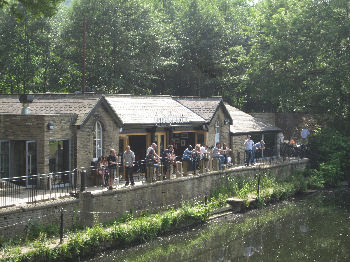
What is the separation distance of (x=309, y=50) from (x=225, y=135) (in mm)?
9570

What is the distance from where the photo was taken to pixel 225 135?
Result: 3453 centimetres

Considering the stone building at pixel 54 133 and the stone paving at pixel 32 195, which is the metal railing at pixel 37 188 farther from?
the stone building at pixel 54 133

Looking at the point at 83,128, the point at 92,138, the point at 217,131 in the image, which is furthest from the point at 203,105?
the point at 83,128

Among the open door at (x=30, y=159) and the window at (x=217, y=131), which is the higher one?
the window at (x=217, y=131)

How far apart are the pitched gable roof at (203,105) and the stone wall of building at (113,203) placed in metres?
3.97

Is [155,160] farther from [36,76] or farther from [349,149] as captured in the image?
[36,76]

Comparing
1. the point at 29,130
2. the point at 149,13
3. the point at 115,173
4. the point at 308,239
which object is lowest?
the point at 308,239

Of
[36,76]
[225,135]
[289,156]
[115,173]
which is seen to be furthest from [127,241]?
[36,76]

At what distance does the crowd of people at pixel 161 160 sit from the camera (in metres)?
23.6

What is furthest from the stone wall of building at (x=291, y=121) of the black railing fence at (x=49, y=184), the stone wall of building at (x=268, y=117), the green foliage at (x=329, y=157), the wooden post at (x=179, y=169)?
the black railing fence at (x=49, y=184)

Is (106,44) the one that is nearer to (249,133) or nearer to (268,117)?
(249,133)

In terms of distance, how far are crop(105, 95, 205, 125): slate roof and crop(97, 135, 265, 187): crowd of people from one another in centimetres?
183

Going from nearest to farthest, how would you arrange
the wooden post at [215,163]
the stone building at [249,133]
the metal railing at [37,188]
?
the metal railing at [37,188]
the wooden post at [215,163]
the stone building at [249,133]

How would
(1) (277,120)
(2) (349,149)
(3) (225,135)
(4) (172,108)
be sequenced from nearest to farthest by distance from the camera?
(4) (172,108), (3) (225,135), (2) (349,149), (1) (277,120)
